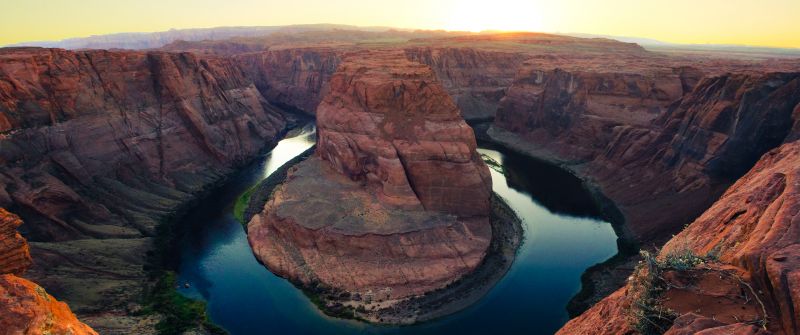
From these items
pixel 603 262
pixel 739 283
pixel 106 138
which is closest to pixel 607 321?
pixel 739 283

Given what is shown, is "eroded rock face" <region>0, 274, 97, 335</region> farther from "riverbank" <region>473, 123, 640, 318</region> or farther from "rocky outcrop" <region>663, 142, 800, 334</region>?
"riverbank" <region>473, 123, 640, 318</region>

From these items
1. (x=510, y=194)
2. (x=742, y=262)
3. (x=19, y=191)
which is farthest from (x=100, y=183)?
(x=742, y=262)

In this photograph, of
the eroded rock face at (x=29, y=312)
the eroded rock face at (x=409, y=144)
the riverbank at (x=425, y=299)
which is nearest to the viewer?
the eroded rock face at (x=29, y=312)

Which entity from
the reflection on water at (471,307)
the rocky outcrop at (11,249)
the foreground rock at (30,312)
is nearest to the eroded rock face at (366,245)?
the reflection on water at (471,307)

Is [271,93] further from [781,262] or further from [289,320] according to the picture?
[781,262]

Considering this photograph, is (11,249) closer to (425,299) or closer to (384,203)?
(425,299)

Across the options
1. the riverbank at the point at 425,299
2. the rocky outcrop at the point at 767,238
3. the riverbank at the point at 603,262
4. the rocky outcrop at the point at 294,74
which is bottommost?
the riverbank at the point at 425,299

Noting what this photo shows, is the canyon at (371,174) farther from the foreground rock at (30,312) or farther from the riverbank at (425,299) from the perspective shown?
the foreground rock at (30,312)
